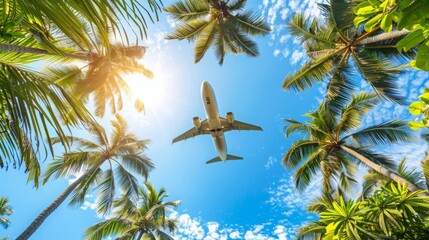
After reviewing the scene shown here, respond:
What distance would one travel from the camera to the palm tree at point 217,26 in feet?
50.8

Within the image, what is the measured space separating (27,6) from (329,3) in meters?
11.9

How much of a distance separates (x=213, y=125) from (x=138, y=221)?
9.42m

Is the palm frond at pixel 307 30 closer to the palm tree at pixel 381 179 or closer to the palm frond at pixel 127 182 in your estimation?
the palm tree at pixel 381 179

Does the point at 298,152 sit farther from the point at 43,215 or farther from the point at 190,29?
the point at 43,215

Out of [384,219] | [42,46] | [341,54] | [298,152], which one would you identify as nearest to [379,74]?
[341,54]

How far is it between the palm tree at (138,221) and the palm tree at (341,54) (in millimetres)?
12431

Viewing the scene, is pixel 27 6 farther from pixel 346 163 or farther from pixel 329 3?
pixel 346 163

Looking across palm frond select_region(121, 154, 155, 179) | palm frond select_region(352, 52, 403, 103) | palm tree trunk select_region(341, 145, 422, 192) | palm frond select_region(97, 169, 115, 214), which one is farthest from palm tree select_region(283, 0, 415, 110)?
palm frond select_region(97, 169, 115, 214)

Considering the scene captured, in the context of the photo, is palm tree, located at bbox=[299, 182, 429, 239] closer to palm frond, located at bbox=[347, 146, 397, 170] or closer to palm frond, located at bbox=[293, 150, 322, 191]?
palm frond, located at bbox=[347, 146, 397, 170]

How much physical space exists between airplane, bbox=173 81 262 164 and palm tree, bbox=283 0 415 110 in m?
5.20

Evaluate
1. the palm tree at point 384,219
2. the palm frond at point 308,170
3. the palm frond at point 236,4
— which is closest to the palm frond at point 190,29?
the palm frond at point 236,4

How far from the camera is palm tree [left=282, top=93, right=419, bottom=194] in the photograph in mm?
13141

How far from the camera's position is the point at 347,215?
24.2ft

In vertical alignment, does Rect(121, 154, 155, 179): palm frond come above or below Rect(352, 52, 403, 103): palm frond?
below
